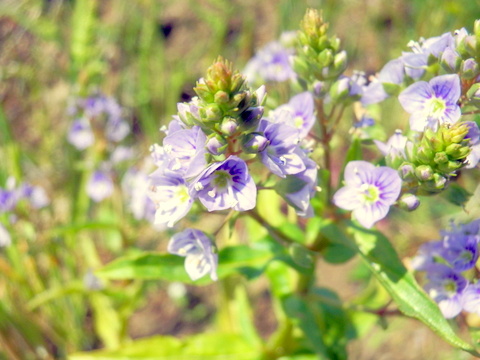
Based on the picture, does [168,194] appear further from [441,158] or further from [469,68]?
[469,68]

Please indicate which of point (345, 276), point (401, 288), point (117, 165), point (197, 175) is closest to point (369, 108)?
point (401, 288)

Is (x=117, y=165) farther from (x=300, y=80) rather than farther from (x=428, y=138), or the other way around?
(x=428, y=138)

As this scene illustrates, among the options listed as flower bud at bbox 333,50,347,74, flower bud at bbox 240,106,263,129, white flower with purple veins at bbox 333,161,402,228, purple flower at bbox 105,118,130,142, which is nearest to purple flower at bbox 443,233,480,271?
white flower with purple veins at bbox 333,161,402,228

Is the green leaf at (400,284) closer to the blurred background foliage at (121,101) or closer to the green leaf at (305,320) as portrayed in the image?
the green leaf at (305,320)

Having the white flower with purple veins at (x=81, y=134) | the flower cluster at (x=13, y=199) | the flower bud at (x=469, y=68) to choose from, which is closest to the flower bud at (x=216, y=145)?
the flower bud at (x=469, y=68)

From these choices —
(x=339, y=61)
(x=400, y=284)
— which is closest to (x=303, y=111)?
(x=339, y=61)

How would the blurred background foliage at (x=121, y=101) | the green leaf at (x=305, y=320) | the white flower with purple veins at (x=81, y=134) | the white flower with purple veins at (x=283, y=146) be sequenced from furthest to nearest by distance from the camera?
the white flower with purple veins at (x=81, y=134), the blurred background foliage at (x=121, y=101), the green leaf at (x=305, y=320), the white flower with purple veins at (x=283, y=146)
